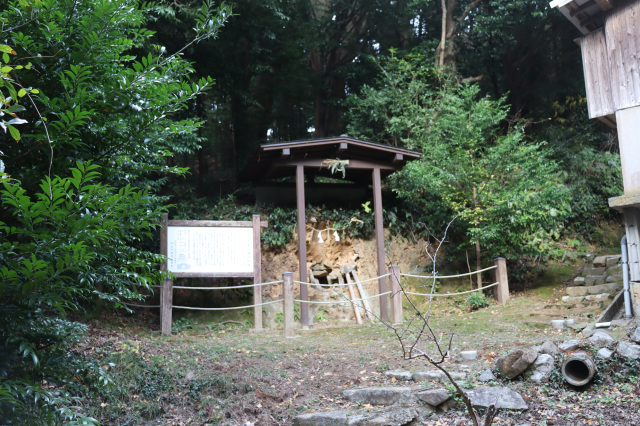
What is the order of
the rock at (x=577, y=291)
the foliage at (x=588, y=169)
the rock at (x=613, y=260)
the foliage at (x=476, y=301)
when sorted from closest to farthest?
the rock at (x=577, y=291) → the foliage at (x=476, y=301) → the rock at (x=613, y=260) → the foliage at (x=588, y=169)

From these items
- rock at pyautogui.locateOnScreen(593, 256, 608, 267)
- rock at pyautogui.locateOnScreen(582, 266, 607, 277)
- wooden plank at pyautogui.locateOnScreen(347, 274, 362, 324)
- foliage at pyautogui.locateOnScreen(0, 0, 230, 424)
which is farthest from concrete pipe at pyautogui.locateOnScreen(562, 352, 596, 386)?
rock at pyautogui.locateOnScreen(593, 256, 608, 267)

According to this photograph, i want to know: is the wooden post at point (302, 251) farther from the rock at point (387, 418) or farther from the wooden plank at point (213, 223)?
the rock at point (387, 418)

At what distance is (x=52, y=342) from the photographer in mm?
3771

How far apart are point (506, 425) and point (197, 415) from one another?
323 centimetres

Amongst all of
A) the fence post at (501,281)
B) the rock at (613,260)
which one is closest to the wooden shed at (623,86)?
the fence post at (501,281)

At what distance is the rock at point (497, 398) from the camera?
16.8 ft

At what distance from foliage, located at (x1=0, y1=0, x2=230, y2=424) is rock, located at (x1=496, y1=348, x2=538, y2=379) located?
13.4 ft

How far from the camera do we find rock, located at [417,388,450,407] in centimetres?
529

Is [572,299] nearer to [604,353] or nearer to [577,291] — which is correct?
[577,291]

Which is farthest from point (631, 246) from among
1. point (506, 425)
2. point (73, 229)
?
point (73, 229)

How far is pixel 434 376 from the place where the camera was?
582 centimetres

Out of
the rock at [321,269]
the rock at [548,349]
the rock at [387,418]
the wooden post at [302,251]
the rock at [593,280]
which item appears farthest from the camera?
the rock at [321,269]

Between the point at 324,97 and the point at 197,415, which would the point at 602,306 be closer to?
the point at 197,415

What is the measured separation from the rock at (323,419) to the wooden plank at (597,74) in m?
6.45
